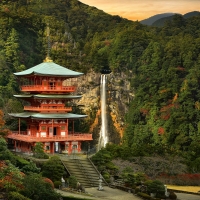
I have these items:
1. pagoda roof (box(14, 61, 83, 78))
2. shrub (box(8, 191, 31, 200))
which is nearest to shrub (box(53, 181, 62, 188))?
shrub (box(8, 191, 31, 200))

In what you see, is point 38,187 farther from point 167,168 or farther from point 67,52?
point 67,52

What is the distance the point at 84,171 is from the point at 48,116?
6007 millimetres

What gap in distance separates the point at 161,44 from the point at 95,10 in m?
23.0

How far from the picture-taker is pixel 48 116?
4528cm

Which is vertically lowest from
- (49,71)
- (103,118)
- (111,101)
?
(103,118)

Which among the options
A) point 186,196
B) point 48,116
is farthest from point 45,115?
point 186,196

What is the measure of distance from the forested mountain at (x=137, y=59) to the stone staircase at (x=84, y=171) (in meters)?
5.09

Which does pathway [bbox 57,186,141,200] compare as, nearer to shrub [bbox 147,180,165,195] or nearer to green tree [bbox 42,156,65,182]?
A: shrub [bbox 147,180,165,195]

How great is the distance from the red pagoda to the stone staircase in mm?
3028

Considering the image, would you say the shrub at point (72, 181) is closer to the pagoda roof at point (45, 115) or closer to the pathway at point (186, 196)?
the pathway at point (186, 196)

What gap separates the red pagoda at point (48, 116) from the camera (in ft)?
149

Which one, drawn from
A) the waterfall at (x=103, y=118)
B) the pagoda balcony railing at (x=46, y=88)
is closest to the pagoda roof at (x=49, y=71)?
the pagoda balcony railing at (x=46, y=88)

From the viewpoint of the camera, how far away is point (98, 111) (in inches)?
2482

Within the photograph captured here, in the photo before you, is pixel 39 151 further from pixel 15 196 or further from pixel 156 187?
pixel 15 196
